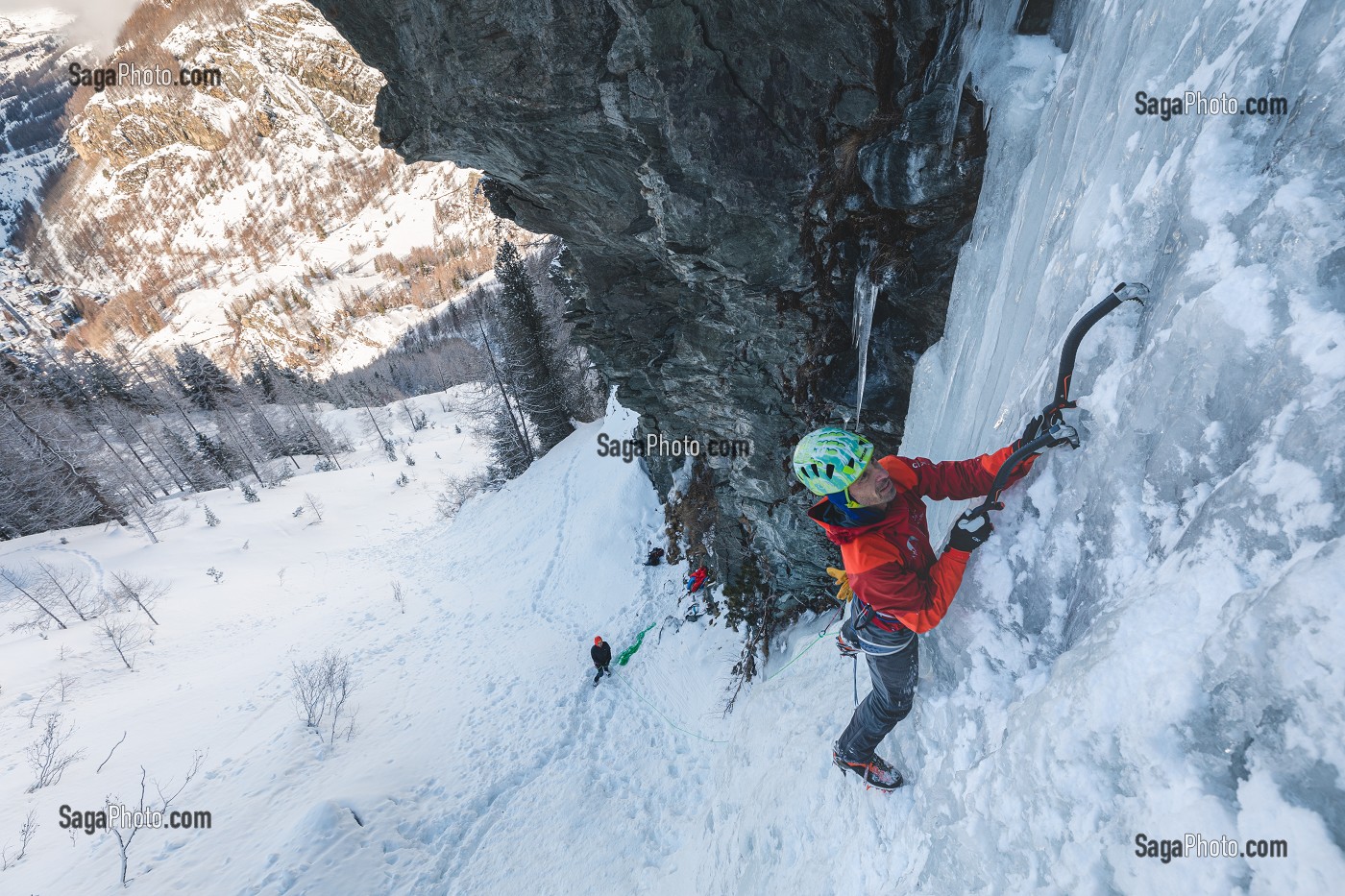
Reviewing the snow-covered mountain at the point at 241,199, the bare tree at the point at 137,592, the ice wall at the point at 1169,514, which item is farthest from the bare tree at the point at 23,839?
the snow-covered mountain at the point at 241,199

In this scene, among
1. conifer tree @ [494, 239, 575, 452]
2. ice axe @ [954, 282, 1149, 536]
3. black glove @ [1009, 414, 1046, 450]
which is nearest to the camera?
ice axe @ [954, 282, 1149, 536]

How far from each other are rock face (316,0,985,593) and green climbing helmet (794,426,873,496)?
3.75 m

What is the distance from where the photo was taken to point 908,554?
3.83 metres

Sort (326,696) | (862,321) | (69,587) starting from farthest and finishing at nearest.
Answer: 1. (69,587)
2. (326,696)
3. (862,321)

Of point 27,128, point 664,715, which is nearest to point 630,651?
point 664,715

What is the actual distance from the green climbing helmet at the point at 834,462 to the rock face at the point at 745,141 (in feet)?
12.3

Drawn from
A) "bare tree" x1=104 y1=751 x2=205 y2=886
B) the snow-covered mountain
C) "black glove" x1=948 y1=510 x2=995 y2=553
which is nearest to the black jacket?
"bare tree" x1=104 y1=751 x2=205 y2=886

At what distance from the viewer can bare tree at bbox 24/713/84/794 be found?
38.9 ft

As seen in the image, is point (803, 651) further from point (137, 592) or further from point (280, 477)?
point (280, 477)

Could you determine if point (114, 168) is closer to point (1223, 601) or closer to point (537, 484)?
point (537, 484)

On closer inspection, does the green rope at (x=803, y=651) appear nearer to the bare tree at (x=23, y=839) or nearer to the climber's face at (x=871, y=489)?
the climber's face at (x=871, y=489)

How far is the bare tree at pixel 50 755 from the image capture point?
1185 cm

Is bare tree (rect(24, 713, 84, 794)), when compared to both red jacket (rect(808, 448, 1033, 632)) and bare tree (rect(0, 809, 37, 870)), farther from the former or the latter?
red jacket (rect(808, 448, 1033, 632))

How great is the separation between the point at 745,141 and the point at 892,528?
5080 mm
